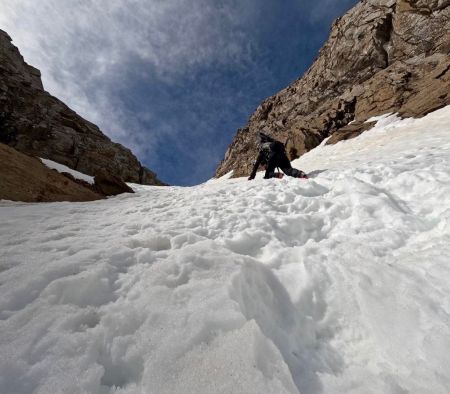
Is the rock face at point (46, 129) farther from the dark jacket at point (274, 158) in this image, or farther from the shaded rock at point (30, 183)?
the dark jacket at point (274, 158)

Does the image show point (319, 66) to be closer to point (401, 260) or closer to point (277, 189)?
point (277, 189)

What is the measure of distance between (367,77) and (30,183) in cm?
4273

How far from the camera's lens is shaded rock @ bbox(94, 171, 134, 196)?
1525 cm

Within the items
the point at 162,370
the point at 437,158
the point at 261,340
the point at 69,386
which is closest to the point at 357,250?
the point at 261,340

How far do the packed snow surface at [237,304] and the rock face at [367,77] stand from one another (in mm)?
19790

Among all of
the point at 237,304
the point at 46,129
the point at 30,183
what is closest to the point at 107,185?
the point at 30,183

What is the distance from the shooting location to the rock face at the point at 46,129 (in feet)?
115

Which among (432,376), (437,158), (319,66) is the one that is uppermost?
(319,66)

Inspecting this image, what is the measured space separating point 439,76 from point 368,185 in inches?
949

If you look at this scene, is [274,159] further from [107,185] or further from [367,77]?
[367,77]

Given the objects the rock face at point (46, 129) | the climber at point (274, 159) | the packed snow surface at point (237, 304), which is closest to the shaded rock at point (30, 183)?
the packed snow surface at point (237, 304)

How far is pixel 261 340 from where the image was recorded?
9.02 ft

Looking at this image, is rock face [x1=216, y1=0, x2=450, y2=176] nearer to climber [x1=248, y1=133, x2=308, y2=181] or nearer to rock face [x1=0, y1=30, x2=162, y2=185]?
climber [x1=248, y1=133, x2=308, y2=181]

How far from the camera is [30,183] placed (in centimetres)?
1005
